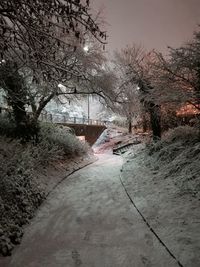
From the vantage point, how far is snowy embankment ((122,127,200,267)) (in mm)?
8305

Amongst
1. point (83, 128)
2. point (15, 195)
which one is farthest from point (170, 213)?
point (83, 128)

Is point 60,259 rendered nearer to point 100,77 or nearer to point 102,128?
point 100,77

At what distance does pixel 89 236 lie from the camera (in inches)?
359

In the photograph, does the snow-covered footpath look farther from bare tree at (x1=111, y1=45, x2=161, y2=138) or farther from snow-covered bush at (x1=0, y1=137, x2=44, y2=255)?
bare tree at (x1=111, y1=45, x2=161, y2=138)

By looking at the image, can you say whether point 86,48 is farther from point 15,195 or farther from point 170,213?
point 170,213

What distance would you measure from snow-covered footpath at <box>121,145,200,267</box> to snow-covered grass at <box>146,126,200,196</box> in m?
0.30

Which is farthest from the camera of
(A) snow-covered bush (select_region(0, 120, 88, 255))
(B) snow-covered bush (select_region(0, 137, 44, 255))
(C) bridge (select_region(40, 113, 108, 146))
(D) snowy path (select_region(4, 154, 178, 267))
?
(C) bridge (select_region(40, 113, 108, 146))

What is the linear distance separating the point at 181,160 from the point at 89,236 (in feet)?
23.3

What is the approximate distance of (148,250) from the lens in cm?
804

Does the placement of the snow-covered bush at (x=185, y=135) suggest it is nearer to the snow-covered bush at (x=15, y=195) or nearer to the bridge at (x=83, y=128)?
the snow-covered bush at (x=15, y=195)

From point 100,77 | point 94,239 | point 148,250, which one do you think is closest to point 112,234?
point 94,239

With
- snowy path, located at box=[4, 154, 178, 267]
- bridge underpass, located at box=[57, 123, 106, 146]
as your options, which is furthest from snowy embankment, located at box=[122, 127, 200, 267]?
bridge underpass, located at box=[57, 123, 106, 146]

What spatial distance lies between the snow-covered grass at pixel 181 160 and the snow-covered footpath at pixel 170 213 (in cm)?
30

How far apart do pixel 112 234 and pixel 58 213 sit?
8.62 feet
